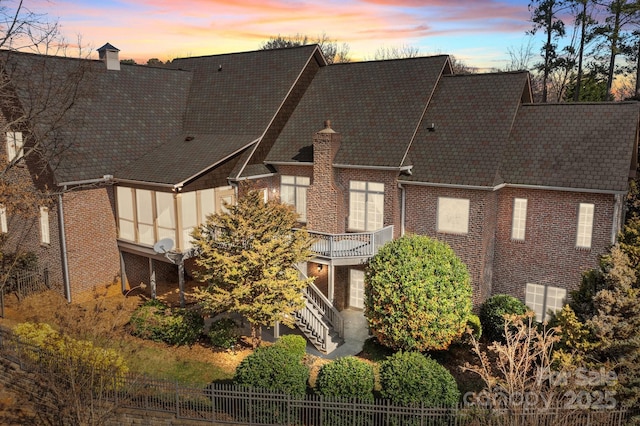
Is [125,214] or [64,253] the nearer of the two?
[64,253]

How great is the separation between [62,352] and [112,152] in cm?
1233

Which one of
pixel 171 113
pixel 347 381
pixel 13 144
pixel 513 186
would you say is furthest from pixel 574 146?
pixel 13 144

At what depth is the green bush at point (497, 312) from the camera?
18.9 m

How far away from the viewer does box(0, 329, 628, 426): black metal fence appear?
12.0 metres

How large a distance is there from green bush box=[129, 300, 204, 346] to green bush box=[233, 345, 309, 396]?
4.73 m

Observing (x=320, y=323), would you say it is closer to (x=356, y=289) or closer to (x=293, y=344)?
(x=293, y=344)

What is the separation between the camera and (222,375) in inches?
632

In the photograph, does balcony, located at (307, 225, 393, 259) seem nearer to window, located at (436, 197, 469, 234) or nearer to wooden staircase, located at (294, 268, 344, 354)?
wooden staircase, located at (294, 268, 344, 354)

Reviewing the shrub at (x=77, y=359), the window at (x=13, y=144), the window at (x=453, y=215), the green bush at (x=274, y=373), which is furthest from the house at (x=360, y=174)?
the shrub at (x=77, y=359)

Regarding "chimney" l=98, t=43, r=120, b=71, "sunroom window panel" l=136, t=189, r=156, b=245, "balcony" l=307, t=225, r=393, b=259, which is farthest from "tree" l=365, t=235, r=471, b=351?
"chimney" l=98, t=43, r=120, b=71

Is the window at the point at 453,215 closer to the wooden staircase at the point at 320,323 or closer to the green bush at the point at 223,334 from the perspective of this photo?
the wooden staircase at the point at 320,323

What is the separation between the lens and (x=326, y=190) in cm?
2191

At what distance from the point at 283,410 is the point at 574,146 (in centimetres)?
1546

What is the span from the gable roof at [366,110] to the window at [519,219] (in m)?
5.16
